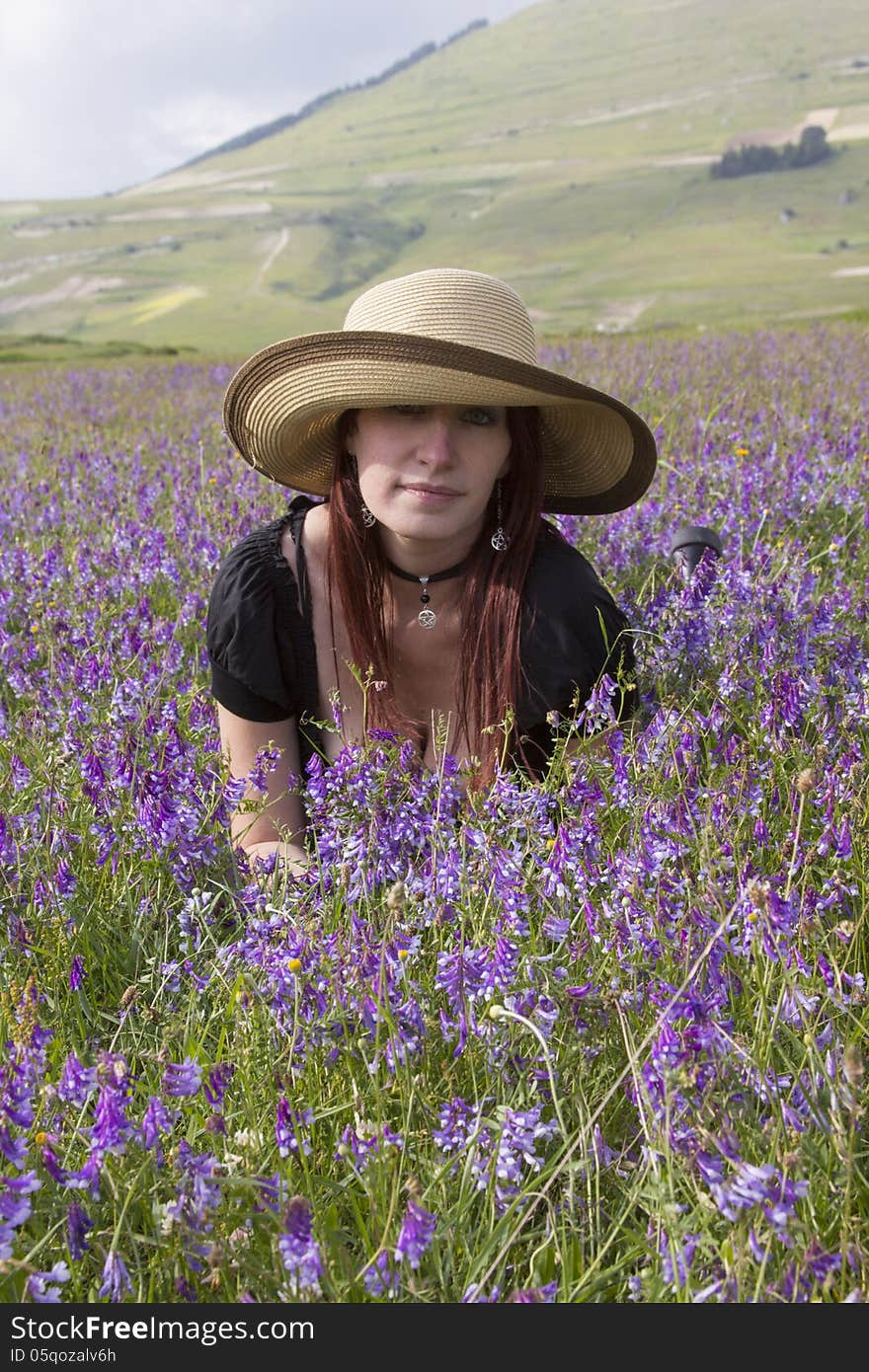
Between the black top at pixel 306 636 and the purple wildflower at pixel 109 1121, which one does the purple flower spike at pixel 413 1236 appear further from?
the black top at pixel 306 636

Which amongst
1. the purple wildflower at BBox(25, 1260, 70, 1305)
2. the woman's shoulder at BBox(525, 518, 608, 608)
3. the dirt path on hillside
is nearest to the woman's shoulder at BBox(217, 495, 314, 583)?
the woman's shoulder at BBox(525, 518, 608, 608)

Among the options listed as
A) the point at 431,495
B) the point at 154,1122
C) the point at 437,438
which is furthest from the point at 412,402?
the point at 154,1122

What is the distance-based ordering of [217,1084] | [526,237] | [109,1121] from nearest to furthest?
[109,1121], [217,1084], [526,237]

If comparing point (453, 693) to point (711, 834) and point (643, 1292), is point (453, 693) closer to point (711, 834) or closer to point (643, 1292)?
point (711, 834)

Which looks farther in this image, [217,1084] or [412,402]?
[412,402]

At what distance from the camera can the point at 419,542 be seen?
3.15 metres

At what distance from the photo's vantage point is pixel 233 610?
129 inches

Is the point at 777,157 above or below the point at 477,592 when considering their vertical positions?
above

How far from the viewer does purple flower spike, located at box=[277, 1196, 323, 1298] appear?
130 centimetres

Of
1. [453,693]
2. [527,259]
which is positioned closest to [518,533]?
[453,693]

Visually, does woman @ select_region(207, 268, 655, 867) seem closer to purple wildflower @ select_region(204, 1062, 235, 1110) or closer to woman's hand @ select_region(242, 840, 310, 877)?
woman's hand @ select_region(242, 840, 310, 877)

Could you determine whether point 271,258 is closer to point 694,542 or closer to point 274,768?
point 694,542

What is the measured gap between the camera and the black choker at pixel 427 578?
10.8ft

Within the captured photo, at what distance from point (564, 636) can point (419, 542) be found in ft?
1.57
